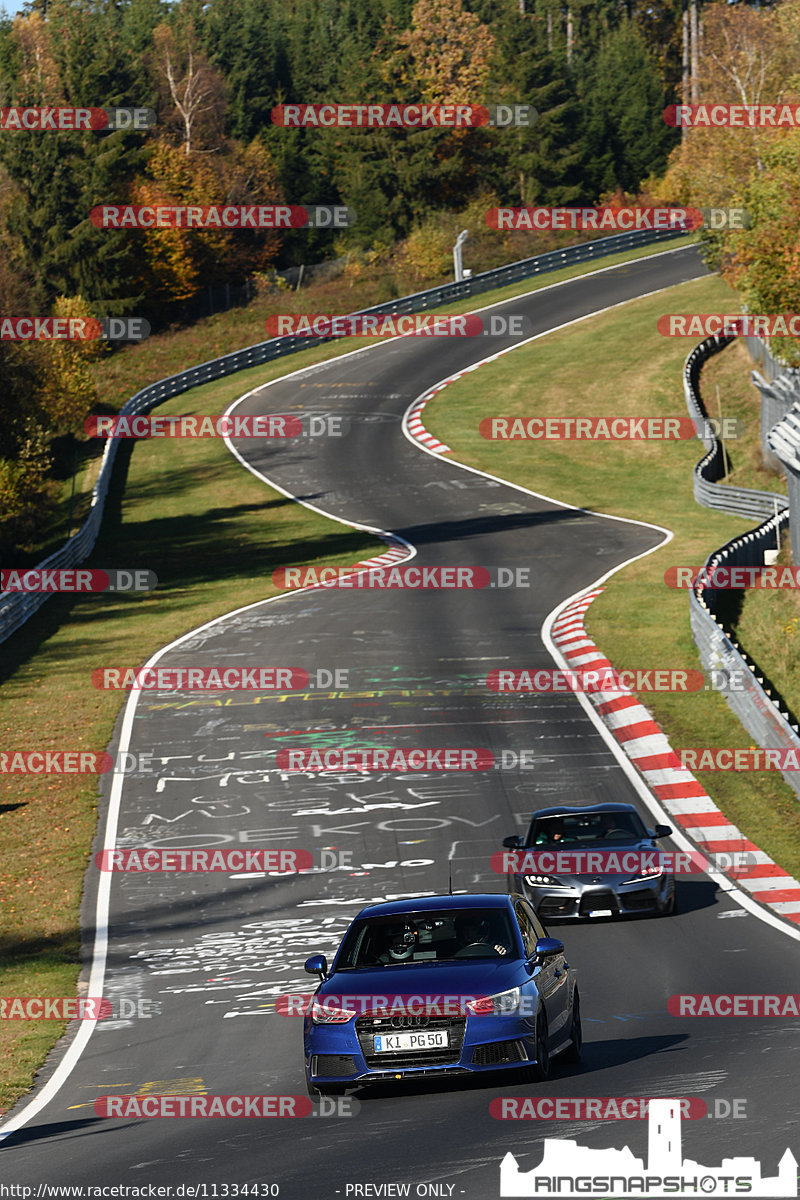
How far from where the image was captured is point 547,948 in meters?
12.2

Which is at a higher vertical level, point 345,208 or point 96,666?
point 345,208

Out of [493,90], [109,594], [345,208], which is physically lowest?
[109,594]

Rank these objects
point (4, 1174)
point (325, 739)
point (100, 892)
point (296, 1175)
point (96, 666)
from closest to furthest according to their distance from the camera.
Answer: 1. point (296, 1175)
2. point (4, 1174)
3. point (100, 892)
4. point (325, 739)
5. point (96, 666)

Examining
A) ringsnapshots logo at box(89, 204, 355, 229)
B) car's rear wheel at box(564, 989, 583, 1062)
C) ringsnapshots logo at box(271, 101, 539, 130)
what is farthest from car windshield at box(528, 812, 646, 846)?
ringsnapshots logo at box(271, 101, 539, 130)

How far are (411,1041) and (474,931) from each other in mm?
1352

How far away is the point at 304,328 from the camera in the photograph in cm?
8725

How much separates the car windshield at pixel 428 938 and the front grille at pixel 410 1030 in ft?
2.70

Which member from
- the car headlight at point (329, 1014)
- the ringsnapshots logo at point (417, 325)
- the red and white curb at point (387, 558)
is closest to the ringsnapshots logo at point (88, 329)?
the ringsnapshots logo at point (417, 325)

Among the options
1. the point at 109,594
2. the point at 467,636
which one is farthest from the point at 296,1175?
the point at 109,594

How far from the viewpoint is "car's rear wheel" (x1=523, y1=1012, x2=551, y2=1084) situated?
1145 cm

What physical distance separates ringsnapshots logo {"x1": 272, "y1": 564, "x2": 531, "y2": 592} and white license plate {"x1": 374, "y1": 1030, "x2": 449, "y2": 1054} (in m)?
32.9

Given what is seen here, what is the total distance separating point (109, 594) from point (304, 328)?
138 ft

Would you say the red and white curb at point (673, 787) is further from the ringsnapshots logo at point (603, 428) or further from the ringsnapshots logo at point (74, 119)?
the ringsnapshots logo at point (74, 119)

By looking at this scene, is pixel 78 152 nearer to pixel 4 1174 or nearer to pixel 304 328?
pixel 304 328
